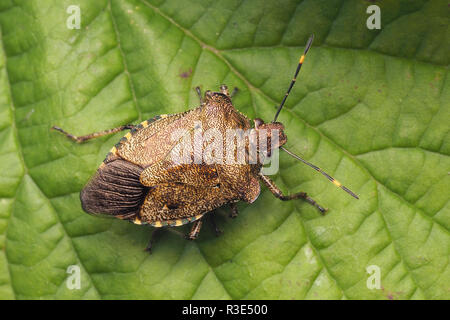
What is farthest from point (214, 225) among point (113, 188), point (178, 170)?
point (113, 188)

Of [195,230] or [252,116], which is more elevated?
[252,116]

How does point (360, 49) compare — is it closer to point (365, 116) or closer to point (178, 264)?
point (365, 116)

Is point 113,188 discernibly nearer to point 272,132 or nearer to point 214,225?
point 214,225

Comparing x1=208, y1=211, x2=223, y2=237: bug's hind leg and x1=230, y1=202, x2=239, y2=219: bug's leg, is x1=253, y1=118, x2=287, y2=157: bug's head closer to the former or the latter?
x1=230, y1=202, x2=239, y2=219: bug's leg

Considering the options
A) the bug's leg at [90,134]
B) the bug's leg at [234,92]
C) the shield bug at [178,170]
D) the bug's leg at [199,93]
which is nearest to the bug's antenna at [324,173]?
the shield bug at [178,170]

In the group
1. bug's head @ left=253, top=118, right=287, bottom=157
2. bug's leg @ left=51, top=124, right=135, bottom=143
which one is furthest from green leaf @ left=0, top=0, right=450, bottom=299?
bug's head @ left=253, top=118, right=287, bottom=157
